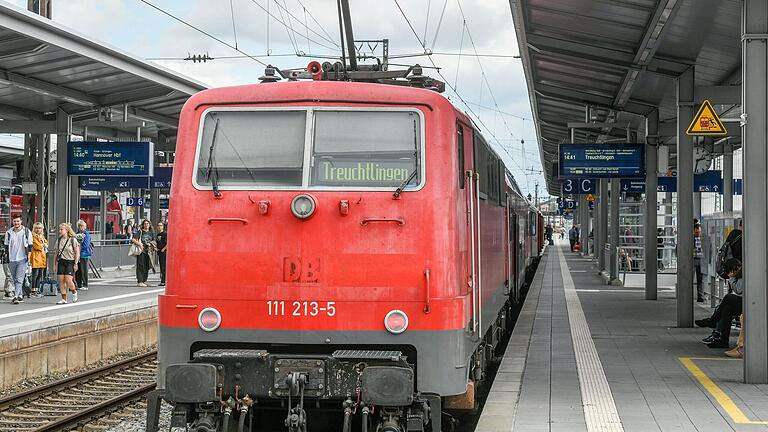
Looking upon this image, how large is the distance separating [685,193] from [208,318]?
1087 cm

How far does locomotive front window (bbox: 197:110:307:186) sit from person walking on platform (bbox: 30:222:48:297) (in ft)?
45.9

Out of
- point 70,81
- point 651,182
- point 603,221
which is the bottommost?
point 603,221

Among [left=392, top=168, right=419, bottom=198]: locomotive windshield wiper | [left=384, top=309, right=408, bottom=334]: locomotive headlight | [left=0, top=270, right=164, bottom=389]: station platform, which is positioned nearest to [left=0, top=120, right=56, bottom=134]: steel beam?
[left=0, top=270, right=164, bottom=389]: station platform

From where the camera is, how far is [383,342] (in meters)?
7.73

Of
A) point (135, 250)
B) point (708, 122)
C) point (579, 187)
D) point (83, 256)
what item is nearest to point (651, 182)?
point (708, 122)

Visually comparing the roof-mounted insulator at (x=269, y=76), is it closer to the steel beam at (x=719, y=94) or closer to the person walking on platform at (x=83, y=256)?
the steel beam at (x=719, y=94)

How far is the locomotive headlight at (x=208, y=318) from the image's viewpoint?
7836mm

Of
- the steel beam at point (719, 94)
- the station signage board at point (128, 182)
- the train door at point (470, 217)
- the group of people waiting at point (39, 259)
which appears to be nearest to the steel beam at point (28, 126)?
the group of people waiting at point (39, 259)

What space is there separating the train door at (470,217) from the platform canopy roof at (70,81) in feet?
30.9

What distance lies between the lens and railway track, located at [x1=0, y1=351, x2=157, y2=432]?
36.2 feet

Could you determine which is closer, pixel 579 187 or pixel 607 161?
pixel 607 161

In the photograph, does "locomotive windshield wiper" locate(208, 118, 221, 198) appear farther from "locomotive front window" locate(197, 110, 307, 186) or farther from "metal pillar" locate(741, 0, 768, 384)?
"metal pillar" locate(741, 0, 768, 384)

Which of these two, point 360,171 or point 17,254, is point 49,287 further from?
point 360,171

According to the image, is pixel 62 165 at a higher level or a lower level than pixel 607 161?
lower
